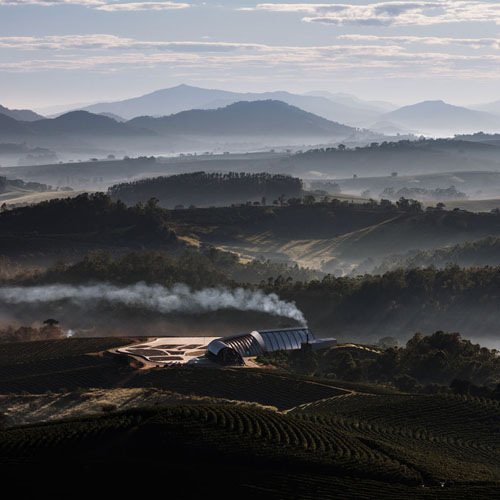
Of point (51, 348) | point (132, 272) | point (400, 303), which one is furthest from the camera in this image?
point (132, 272)

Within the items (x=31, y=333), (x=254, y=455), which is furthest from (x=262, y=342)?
(x=254, y=455)

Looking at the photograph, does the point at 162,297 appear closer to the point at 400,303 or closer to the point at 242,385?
the point at 400,303

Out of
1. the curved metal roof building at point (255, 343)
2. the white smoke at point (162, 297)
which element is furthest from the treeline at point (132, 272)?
the curved metal roof building at point (255, 343)

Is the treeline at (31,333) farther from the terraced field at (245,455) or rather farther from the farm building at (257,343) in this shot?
the terraced field at (245,455)

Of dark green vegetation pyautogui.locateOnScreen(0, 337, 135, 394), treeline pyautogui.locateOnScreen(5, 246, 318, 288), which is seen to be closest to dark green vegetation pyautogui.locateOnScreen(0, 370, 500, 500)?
dark green vegetation pyautogui.locateOnScreen(0, 337, 135, 394)

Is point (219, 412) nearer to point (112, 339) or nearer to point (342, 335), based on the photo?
point (112, 339)

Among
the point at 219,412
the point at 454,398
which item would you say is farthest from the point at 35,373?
the point at 454,398

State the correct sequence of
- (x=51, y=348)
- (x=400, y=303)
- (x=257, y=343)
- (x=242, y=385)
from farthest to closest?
(x=400, y=303)
(x=51, y=348)
(x=257, y=343)
(x=242, y=385)
